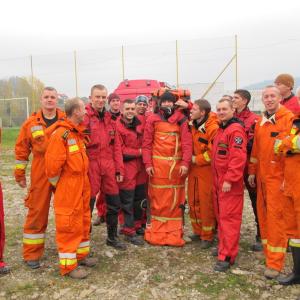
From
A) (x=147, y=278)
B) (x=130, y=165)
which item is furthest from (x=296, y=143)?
(x=130, y=165)

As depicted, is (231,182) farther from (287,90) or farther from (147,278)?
(287,90)

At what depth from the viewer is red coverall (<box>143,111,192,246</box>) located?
5262 millimetres

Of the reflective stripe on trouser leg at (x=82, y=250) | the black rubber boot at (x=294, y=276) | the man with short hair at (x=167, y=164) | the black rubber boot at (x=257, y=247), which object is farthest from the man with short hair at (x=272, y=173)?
the reflective stripe on trouser leg at (x=82, y=250)

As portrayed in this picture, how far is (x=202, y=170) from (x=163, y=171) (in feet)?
1.77

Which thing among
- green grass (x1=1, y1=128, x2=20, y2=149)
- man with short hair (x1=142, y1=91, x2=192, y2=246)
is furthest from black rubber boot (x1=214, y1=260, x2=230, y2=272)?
green grass (x1=1, y1=128, x2=20, y2=149)

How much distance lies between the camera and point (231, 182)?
4.41 meters

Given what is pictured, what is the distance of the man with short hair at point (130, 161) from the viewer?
5500 mm

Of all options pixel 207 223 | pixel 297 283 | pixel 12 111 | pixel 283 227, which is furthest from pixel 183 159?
pixel 12 111

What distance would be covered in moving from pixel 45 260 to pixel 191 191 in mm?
2119

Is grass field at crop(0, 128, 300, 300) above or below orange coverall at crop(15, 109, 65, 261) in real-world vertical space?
below

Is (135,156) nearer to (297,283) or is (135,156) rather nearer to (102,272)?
(102,272)

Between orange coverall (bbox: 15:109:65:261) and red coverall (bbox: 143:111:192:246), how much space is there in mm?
Answer: 1351

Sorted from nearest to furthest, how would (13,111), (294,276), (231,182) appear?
(294,276) → (231,182) → (13,111)

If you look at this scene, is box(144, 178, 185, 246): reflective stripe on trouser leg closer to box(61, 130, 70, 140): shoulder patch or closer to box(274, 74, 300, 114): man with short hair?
box(61, 130, 70, 140): shoulder patch
